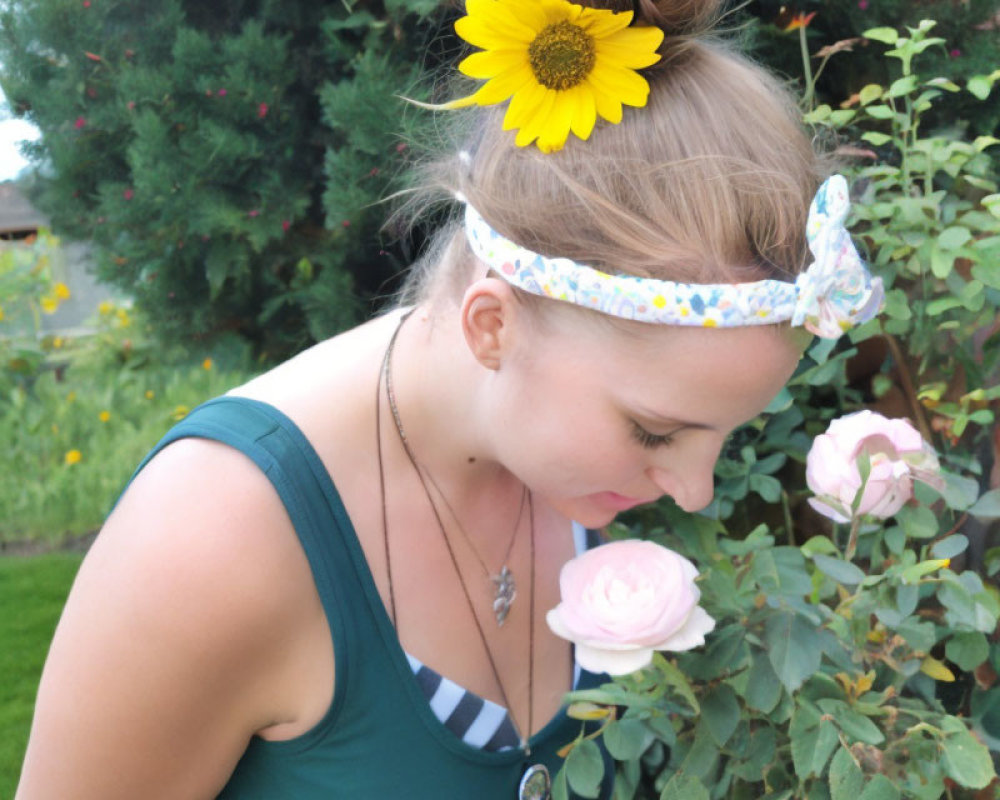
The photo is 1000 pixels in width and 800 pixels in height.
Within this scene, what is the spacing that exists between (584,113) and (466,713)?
788 mm

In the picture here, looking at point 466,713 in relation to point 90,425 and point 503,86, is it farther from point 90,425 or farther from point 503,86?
point 90,425

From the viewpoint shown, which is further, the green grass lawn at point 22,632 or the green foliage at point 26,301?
the green foliage at point 26,301

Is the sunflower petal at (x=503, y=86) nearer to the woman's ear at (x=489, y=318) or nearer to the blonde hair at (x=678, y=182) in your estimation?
the blonde hair at (x=678, y=182)

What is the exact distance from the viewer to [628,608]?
1067 millimetres

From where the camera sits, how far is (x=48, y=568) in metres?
3.38

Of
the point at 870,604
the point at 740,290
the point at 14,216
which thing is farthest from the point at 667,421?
the point at 14,216

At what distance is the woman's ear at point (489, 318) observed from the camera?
3.85ft

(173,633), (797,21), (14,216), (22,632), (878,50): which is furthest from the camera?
(14,216)

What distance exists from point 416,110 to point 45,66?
123 cm

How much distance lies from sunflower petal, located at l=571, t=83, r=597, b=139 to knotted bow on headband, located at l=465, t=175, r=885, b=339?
0.14 m

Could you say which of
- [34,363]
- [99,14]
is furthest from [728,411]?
[34,363]

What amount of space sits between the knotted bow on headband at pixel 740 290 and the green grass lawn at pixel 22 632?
2.17 metres

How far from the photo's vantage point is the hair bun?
3.75 feet

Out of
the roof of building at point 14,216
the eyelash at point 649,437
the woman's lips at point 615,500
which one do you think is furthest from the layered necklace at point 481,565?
the roof of building at point 14,216
